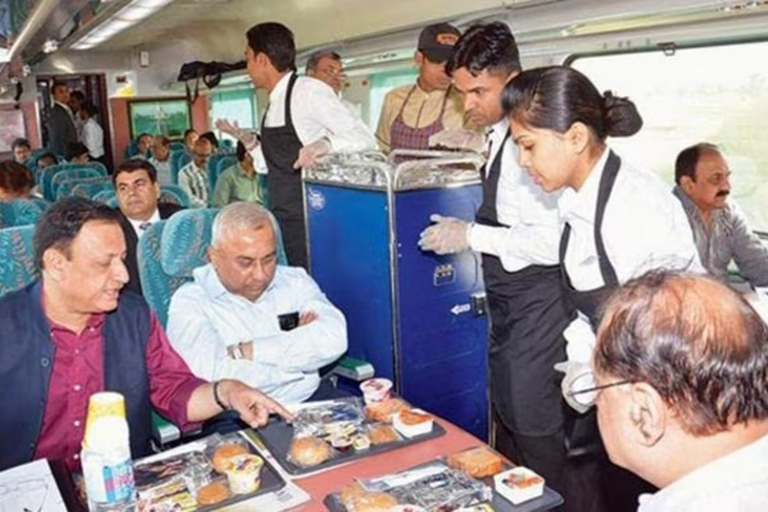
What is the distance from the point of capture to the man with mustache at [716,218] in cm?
365

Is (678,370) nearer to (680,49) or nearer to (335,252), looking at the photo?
(335,252)

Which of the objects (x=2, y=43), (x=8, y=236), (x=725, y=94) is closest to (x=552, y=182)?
(x=8, y=236)

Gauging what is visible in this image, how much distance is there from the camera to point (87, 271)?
1.97m

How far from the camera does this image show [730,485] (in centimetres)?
91

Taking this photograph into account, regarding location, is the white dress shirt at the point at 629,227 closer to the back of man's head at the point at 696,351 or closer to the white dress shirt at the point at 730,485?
the back of man's head at the point at 696,351

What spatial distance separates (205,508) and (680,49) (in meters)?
3.28

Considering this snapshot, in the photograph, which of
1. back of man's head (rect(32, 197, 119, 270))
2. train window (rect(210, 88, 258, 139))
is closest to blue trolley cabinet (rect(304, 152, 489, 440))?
back of man's head (rect(32, 197, 119, 270))

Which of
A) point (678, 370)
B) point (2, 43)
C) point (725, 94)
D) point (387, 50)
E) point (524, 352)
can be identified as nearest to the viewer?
point (678, 370)

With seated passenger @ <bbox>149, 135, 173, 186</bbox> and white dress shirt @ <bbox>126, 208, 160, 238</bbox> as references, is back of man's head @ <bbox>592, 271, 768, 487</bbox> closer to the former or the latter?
white dress shirt @ <bbox>126, 208, 160, 238</bbox>

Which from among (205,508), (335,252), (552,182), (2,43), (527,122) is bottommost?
(205,508)

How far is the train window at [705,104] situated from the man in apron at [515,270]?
1.74 meters

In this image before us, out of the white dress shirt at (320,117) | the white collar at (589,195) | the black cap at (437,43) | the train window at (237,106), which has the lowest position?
the white collar at (589,195)

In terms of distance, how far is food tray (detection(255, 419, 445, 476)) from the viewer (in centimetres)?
166

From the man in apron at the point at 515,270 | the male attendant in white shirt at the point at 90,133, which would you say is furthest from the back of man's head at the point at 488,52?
the male attendant in white shirt at the point at 90,133
